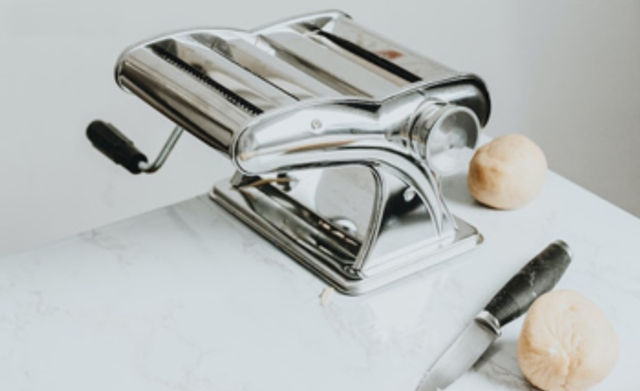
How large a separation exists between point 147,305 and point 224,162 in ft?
2.87

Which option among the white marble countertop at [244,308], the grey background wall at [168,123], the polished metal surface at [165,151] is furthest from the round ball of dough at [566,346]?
the grey background wall at [168,123]

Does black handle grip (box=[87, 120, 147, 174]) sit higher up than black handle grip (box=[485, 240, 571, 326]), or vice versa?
black handle grip (box=[485, 240, 571, 326])

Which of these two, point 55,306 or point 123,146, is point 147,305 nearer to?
point 55,306

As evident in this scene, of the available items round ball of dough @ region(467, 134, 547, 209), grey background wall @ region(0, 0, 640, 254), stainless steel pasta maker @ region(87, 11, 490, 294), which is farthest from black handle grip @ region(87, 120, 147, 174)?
grey background wall @ region(0, 0, 640, 254)

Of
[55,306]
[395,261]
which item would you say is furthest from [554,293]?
[55,306]

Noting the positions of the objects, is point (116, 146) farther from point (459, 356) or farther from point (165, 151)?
point (459, 356)

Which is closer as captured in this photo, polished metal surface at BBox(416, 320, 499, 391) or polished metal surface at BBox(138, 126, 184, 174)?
polished metal surface at BBox(416, 320, 499, 391)

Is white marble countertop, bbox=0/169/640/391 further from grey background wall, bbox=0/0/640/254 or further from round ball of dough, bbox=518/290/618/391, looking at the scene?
grey background wall, bbox=0/0/640/254

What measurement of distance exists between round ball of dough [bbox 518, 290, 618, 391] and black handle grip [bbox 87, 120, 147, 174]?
451 millimetres

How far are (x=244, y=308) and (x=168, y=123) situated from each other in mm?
804

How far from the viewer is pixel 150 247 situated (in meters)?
0.93

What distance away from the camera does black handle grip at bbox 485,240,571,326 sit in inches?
32.8

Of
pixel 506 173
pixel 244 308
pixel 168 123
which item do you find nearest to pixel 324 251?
pixel 244 308

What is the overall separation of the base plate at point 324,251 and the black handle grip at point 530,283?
8 centimetres
